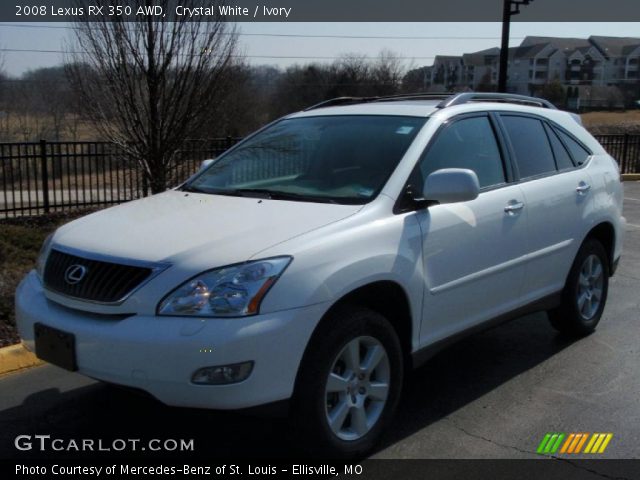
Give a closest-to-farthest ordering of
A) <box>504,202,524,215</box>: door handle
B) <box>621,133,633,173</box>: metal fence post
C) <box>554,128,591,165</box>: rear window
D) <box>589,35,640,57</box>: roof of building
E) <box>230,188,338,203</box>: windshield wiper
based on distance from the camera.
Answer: <box>230,188,338,203</box>: windshield wiper, <box>504,202,524,215</box>: door handle, <box>554,128,591,165</box>: rear window, <box>621,133,633,173</box>: metal fence post, <box>589,35,640,57</box>: roof of building

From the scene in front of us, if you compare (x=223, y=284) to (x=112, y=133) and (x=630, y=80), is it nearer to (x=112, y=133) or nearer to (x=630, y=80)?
(x=112, y=133)

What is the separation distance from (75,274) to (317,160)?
5.40 feet

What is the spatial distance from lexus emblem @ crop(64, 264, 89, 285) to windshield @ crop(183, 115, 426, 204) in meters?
1.12

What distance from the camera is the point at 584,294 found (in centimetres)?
530

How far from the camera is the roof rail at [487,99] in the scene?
14.5ft

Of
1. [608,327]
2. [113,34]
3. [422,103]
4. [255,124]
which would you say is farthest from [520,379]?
[255,124]

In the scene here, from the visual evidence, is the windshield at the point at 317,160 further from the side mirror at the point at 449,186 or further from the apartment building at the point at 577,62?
the apartment building at the point at 577,62

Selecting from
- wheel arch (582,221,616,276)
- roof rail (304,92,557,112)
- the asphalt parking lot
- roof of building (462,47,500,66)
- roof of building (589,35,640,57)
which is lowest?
the asphalt parking lot

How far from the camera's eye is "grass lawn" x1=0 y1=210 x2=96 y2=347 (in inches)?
201

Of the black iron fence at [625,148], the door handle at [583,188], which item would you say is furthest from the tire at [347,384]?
the black iron fence at [625,148]

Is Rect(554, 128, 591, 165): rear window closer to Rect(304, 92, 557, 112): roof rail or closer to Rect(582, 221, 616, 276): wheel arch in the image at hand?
Rect(304, 92, 557, 112): roof rail

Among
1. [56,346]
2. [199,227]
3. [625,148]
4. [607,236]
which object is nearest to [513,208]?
[607,236]

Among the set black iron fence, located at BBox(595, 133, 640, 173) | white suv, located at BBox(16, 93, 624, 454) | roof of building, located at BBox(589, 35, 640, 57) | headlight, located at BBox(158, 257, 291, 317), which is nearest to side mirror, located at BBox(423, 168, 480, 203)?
white suv, located at BBox(16, 93, 624, 454)

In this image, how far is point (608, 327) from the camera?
18.6 ft
